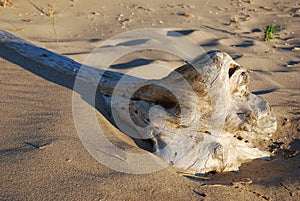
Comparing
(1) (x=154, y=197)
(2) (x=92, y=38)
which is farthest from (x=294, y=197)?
(2) (x=92, y=38)

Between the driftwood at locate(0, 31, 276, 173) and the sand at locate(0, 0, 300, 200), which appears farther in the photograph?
the driftwood at locate(0, 31, 276, 173)

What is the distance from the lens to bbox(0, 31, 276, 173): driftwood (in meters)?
2.32

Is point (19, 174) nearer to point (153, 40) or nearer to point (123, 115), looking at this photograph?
point (123, 115)

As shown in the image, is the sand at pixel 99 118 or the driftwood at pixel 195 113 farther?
the driftwood at pixel 195 113

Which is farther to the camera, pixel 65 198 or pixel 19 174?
pixel 19 174

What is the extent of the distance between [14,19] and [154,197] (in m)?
3.89

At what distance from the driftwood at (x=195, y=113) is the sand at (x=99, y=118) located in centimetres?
12

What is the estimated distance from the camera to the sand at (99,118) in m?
1.88

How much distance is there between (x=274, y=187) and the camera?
2.15 meters

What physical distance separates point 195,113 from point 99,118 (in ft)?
2.00

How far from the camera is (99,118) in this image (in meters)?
2.45

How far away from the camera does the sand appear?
1880 mm

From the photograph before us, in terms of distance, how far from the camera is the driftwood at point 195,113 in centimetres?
232

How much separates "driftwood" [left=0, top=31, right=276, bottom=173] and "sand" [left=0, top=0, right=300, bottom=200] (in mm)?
121
